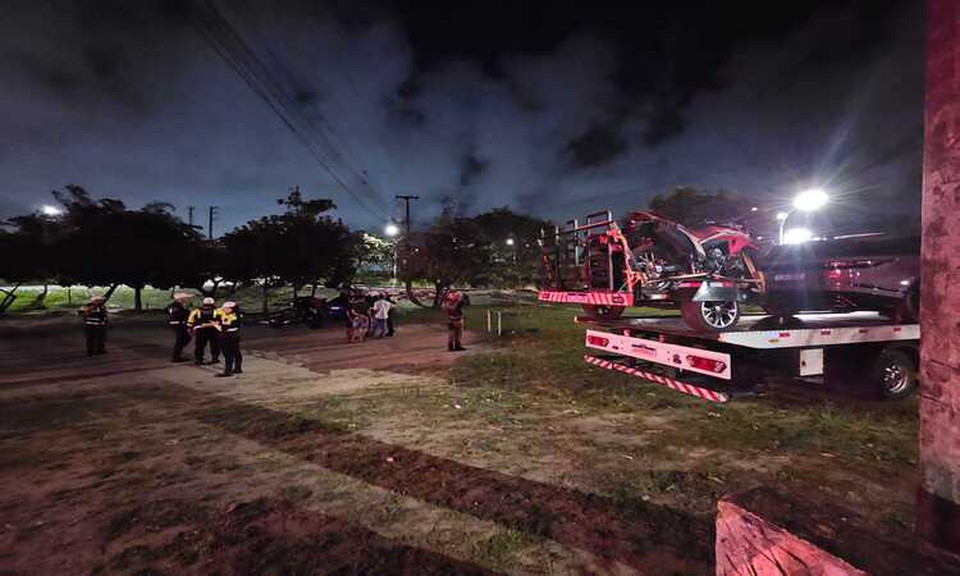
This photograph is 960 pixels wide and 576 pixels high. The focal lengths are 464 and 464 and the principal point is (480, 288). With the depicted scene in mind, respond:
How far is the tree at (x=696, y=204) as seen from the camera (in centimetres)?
3588

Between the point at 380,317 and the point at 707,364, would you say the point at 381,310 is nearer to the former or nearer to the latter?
the point at 380,317

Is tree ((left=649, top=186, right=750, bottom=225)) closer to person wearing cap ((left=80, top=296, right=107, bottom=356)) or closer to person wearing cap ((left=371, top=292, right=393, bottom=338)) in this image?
person wearing cap ((left=371, top=292, right=393, bottom=338))

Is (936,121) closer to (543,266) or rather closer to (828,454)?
(828,454)

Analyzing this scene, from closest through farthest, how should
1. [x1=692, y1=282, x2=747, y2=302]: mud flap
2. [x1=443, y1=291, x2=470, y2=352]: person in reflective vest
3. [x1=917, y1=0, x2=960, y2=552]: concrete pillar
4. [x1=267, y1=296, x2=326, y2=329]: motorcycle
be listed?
[x1=917, y1=0, x2=960, y2=552]: concrete pillar
[x1=692, y1=282, x2=747, y2=302]: mud flap
[x1=443, y1=291, x2=470, y2=352]: person in reflective vest
[x1=267, y1=296, x2=326, y2=329]: motorcycle

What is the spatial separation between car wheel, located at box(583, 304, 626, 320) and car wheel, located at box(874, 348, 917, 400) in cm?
365

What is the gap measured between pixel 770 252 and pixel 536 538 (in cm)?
704

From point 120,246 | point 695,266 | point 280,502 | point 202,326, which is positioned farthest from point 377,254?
point 280,502

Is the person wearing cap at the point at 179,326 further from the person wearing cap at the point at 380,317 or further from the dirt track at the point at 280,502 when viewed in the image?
the person wearing cap at the point at 380,317

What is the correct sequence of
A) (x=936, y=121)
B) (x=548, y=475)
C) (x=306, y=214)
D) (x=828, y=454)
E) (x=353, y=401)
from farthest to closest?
(x=306, y=214)
(x=353, y=401)
(x=828, y=454)
(x=548, y=475)
(x=936, y=121)

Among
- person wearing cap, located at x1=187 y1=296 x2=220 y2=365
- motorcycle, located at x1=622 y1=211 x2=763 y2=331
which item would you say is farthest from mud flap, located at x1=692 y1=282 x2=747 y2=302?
person wearing cap, located at x1=187 y1=296 x2=220 y2=365

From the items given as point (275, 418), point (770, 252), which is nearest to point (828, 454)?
point (770, 252)

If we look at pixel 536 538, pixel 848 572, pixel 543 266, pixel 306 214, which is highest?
pixel 306 214

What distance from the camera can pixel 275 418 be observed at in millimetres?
6230

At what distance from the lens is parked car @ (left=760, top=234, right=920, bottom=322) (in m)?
6.86
